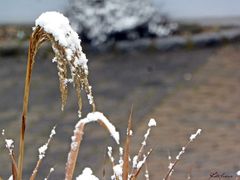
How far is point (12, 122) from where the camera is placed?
661 centimetres

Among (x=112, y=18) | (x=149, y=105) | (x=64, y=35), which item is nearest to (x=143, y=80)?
(x=149, y=105)

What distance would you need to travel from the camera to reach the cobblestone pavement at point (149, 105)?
573cm

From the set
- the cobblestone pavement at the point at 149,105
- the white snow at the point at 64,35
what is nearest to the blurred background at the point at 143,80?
the cobblestone pavement at the point at 149,105

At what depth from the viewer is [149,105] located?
6.91 meters

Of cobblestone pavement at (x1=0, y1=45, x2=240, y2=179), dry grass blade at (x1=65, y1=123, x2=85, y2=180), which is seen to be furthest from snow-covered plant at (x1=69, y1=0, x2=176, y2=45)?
dry grass blade at (x1=65, y1=123, x2=85, y2=180)

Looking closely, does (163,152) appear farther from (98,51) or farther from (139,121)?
(98,51)

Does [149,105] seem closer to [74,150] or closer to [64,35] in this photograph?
[74,150]

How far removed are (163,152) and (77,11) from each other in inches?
149

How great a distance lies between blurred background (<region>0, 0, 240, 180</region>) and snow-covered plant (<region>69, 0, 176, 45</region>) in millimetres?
12

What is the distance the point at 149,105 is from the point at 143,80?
970 mm

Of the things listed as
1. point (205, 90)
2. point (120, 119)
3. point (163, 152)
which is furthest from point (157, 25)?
point (163, 152)

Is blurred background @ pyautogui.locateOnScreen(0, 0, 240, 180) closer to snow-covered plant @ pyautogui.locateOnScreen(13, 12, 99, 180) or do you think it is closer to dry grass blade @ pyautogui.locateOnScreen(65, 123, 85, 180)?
dry grass blade @ pyautogui.locateOnScreen(65, 123, 85, 180)

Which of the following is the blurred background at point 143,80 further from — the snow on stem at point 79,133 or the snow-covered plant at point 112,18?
the snow on stem at point 79,133

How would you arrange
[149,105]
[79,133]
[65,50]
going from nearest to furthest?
[65,50] → [79,133] → [149,105]
